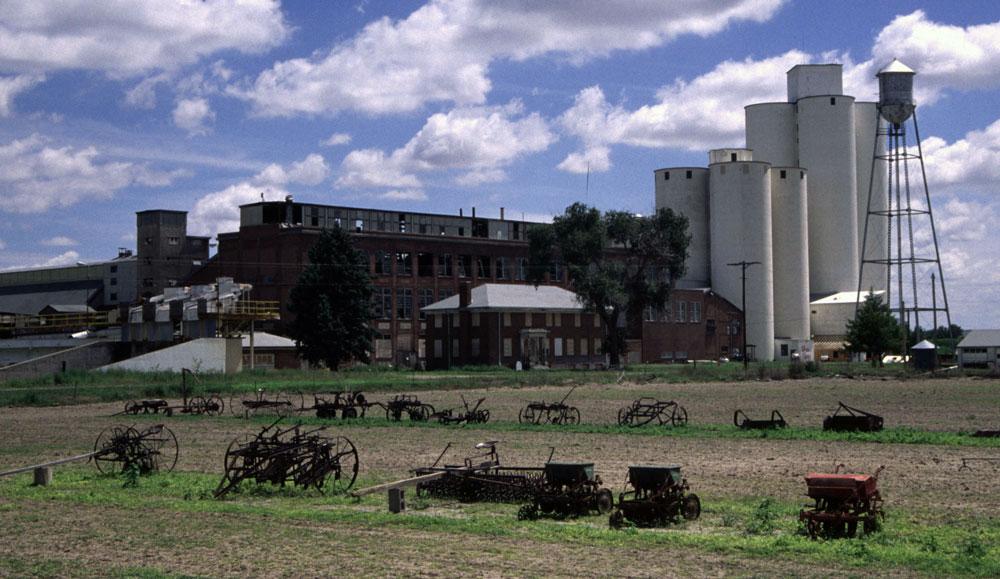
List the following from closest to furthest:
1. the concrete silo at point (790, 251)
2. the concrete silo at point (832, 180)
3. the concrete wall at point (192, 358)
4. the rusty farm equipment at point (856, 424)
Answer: the rusty farm equipment at point (856, 424), the concrete wall at point (192, 358), the concrete silo at point (790, 251), the concrete silo at point (832, 180)

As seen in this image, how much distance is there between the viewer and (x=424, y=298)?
115125mm

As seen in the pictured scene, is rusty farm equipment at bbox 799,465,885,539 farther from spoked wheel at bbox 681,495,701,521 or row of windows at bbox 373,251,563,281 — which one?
row of windows at bbox 373,251,563,281

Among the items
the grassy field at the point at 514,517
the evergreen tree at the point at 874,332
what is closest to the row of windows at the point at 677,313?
the evergreen tree at the point at 874,332

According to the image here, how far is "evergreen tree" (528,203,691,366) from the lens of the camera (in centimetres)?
10288

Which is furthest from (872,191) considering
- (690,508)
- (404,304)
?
(690,508)

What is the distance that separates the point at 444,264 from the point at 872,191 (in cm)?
4789

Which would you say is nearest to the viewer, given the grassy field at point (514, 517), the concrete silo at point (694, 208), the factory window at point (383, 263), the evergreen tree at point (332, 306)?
the grassy field at point (514, 517)

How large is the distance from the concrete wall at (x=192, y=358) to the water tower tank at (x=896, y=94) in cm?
5838

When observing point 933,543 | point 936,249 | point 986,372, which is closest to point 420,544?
point 933,543

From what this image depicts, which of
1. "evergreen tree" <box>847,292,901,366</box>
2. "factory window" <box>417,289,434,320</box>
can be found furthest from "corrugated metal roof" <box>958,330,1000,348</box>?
"factory window" <box>417,289,434,320</box>

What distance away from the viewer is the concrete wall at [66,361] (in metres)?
78.1

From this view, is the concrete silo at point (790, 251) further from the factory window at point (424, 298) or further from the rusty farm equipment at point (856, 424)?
the rusty farm equipment at point (856, 424)

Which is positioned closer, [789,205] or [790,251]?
[789,205]

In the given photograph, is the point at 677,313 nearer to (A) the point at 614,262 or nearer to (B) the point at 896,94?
(A) the point at 614,262
